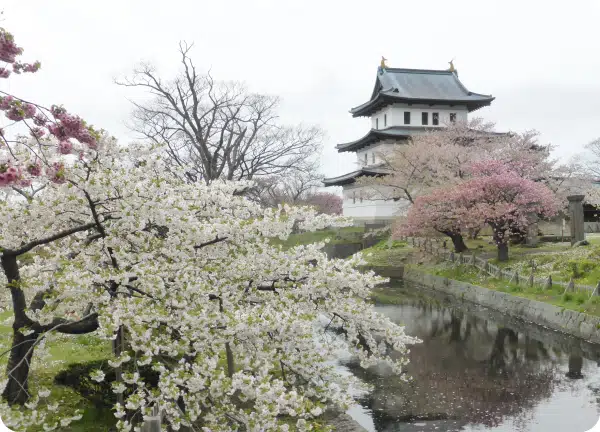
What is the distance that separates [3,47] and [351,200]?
4623 cm

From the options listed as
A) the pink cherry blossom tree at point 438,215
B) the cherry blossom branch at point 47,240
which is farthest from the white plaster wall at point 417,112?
the cherry blossom branch at point 47,240

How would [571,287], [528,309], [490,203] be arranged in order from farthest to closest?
1. [490,203]
2. [528,309]
3. [571,287]

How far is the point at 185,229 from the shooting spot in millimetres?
6977

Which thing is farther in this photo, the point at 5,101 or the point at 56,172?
the point at 5,101

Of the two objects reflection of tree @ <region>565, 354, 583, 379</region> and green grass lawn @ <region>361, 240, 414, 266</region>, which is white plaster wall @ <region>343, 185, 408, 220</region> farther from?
reflection of tree @ <region>565, 354, 583, 379</region>

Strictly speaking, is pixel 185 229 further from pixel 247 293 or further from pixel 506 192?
pixel 506 192

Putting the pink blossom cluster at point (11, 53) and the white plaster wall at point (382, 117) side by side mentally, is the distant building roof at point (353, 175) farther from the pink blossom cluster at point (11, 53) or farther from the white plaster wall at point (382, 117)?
the pink blossom cluster at point (11, 53)

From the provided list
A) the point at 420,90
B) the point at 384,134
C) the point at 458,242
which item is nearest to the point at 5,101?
the point at 458,242

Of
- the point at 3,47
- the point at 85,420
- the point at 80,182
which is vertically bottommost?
the point at 85,420

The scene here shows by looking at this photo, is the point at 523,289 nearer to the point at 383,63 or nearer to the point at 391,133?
the point at 391,133

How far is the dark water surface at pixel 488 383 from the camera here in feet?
33.2

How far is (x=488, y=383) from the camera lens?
12555 millimetres

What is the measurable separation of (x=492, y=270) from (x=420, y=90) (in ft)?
96.6

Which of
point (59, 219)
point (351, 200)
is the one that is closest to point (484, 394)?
point (59, 219)
